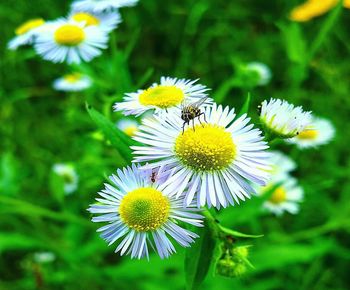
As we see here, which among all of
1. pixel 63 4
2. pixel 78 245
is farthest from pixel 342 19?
pixel 78 245

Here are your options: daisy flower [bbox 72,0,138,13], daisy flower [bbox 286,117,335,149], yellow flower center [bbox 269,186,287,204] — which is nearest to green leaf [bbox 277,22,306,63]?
daisy flower [bbox 286,117,335,149]

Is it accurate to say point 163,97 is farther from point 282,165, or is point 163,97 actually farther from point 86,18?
point 282,165

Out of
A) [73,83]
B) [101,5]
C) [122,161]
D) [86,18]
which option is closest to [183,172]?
[122,161]

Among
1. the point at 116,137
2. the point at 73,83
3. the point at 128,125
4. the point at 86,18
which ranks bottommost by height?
the point at 116,137

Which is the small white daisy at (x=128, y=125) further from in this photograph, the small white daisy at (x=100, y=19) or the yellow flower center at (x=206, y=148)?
the yellow flower center at (x=206, y=148)

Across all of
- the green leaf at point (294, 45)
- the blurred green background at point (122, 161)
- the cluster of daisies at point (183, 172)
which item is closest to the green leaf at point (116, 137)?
the cluster of daisies at point (183, 172)

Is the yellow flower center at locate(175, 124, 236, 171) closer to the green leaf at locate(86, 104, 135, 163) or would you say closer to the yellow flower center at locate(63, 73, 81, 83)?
the green leaf at locate(86, 104, 135, 163)

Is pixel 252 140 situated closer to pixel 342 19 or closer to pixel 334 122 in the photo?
pixel 334 122

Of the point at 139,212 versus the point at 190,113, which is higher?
the point at 190,113
